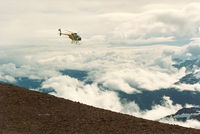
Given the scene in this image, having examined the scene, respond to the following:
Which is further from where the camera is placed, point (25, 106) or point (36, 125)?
point (25, 106)

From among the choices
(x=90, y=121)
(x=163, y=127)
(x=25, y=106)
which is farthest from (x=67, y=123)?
(x=163, y=127)

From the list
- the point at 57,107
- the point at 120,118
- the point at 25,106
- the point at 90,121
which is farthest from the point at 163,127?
the point at 25,106

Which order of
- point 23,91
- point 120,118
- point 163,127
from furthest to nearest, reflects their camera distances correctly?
1. point 23,91
2. point 120,118
3. point 163,127

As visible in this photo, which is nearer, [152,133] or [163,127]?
[152,133]

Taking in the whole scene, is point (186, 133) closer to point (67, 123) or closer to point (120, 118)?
point (120, 118)

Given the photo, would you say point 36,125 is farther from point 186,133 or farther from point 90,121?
point 186,133

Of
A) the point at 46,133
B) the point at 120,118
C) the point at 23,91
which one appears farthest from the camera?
the point at 23,91
